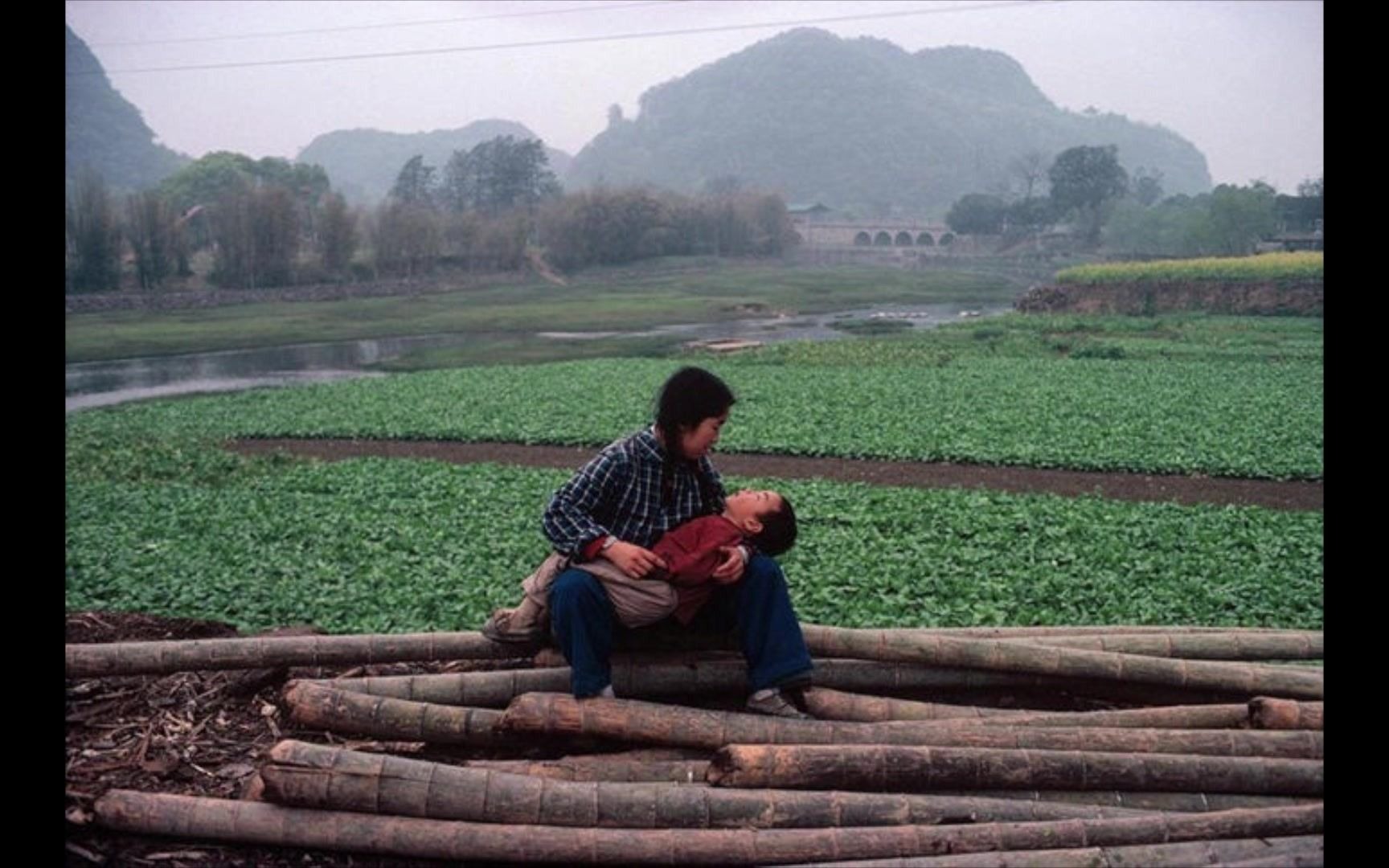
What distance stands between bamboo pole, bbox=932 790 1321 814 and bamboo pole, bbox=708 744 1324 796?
0.02 meters

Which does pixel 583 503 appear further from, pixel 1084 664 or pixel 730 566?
pixel 1084 664

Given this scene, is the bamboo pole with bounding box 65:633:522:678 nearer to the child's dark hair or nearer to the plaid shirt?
the plaid shirt

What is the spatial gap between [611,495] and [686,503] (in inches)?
14.9

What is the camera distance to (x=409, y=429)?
74.4ft

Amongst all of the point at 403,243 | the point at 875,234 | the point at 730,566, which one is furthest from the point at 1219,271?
the point at 875,234

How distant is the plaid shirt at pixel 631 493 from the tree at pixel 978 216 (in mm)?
103540

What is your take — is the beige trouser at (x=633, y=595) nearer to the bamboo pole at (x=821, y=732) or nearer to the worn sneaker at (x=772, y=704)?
the bamboo pole at (x=821, y=732)

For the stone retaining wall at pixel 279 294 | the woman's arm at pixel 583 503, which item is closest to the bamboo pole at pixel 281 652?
the woman's arm at pixel 583 503

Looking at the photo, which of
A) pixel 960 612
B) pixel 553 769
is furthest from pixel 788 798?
pixel 960 612

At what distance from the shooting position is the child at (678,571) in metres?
5.04

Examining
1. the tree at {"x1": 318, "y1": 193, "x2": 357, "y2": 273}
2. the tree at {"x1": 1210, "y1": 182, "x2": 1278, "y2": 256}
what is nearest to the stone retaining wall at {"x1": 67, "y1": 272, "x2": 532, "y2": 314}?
the tree at {"x1": 318, "y1": 193, "x2": 357, "y2": 273}

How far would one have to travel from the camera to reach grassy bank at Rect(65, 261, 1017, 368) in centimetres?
4897
